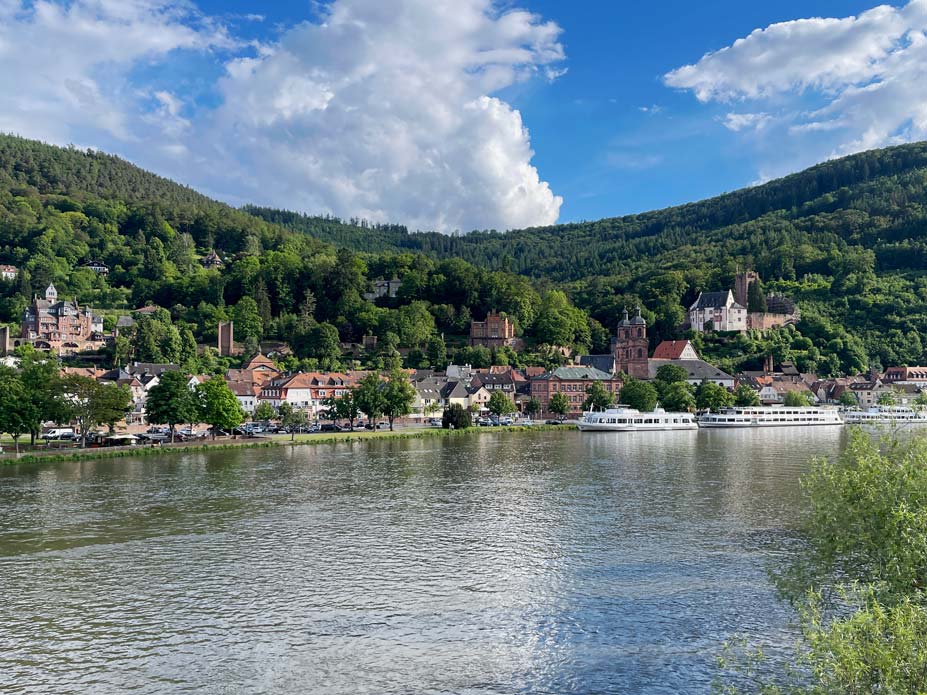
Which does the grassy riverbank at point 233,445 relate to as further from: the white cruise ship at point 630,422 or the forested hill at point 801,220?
the forested hill at point 801,220

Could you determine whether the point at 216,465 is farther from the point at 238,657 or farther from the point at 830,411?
the point at 830,411

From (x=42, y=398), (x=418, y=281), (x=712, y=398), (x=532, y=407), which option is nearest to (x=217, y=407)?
(x=42, y=398)

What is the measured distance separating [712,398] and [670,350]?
68.5ft

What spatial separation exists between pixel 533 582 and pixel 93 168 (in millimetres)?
178539

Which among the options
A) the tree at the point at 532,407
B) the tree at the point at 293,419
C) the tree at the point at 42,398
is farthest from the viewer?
the tree at the point at 532,407

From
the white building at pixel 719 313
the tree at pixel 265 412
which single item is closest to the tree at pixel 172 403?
the tree at pixel 265 412

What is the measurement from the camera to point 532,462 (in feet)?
145

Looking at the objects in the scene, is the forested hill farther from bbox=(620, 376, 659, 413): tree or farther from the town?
bbox=(620, 376, 659, 413): tree

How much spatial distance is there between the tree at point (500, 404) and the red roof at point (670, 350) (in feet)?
105

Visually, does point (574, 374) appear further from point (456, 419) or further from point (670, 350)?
point (670, 350)

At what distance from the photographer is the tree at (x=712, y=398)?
8531cm

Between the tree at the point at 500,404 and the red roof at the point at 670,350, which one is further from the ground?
the red roof at the point at 670,350

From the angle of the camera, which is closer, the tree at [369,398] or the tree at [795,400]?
the tree at [369,398]

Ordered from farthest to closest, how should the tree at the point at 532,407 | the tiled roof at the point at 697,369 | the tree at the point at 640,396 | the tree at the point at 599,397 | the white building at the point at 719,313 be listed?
1. the white building at the point at 719,313
2. the tiled roof at the point at 697,369
3. the tree at the point at 532,407
4. the tree at the point at 599,397
5. the tree at the point at 640,396
